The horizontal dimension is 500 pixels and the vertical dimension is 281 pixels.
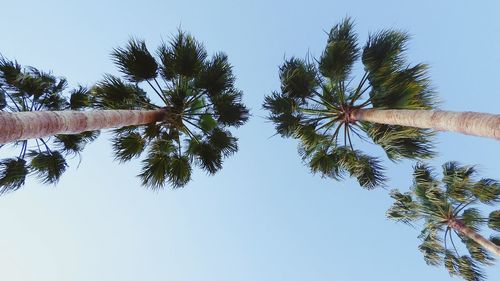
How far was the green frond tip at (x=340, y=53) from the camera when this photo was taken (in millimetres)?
9656

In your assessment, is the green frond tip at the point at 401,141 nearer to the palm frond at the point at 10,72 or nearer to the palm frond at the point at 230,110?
the palm frond at the point at 230,110

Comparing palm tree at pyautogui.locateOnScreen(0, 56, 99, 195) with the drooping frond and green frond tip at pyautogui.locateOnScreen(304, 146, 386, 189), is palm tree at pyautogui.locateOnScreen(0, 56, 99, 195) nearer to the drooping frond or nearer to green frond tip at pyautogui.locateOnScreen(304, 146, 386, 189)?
the drooping frond

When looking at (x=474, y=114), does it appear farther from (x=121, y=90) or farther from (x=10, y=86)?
(x=10, y=86)

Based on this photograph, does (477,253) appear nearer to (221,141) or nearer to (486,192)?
(486,192)

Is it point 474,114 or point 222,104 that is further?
point 222,104

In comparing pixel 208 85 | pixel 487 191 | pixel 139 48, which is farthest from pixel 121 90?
pixel 487 191

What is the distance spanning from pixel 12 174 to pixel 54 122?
4.26 m

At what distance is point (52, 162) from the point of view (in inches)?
388

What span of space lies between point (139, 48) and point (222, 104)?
243cm

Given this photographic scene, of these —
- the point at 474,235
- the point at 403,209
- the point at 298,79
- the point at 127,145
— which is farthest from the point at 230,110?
the point at 474,235

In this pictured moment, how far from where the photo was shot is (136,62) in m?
A: 9.44

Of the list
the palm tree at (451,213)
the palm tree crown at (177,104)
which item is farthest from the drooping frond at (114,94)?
the palm tree at (451,213)

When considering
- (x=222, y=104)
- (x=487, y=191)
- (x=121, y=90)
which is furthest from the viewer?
(x=487, y=191)

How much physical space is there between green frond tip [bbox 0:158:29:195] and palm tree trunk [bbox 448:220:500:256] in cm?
1259
